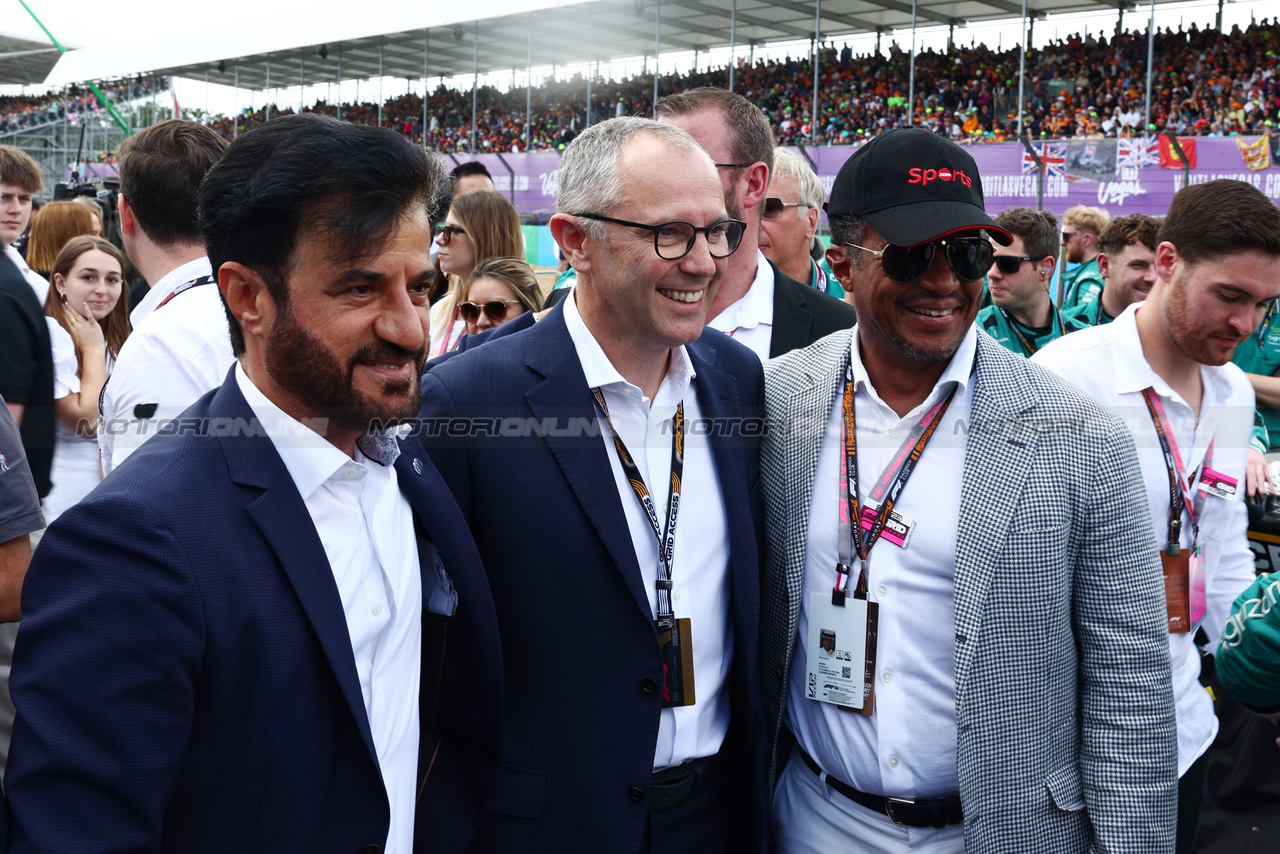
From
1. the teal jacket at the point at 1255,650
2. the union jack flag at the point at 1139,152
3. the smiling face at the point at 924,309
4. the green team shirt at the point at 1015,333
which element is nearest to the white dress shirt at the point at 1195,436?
the teal jacket at the point at 1255,650

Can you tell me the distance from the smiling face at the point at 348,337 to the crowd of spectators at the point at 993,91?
16511mm

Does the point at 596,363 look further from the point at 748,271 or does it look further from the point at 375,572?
the point at 748,271

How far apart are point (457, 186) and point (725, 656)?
5733 mm

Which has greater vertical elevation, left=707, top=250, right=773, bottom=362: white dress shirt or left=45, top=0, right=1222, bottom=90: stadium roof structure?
left=45, top=0, right=1222, bottom=90: stadium roof structure

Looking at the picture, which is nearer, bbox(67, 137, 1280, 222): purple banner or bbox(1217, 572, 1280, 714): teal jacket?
bbox(1217, 572, 1280, 714): teal jacket

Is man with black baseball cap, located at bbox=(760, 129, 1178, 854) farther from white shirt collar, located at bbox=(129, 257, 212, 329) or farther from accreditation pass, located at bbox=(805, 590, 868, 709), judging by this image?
white shirt collar, located at bbox=(129, 257, 212, 329)

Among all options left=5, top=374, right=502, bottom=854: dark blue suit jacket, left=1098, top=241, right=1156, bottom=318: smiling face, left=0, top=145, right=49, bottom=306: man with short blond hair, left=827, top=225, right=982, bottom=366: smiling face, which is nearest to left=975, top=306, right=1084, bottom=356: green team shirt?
left=1098, top=241, right=1156, bottom=318: smiling face

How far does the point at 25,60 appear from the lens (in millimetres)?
49375

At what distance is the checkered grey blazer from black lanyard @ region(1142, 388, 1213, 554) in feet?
2.37

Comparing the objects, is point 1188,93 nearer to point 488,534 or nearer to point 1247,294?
point 1247,294

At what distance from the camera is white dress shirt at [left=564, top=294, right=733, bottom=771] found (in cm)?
193

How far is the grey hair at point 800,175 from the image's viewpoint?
4.71 meters

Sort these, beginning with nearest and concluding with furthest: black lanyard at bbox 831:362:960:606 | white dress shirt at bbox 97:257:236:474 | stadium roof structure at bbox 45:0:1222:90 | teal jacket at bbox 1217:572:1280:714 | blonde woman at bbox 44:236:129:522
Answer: teal jacket at bbox 1217:572:1280:714 < black lanyard at bbox 831:362:960:606 < white dress shirt at bbox 97:257:236:474 < blonde woman at bbox 44:236:129:522 < stadium roof structure at bbox 45:0:1222:90

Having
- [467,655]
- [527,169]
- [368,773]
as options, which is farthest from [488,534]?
[527,169]
